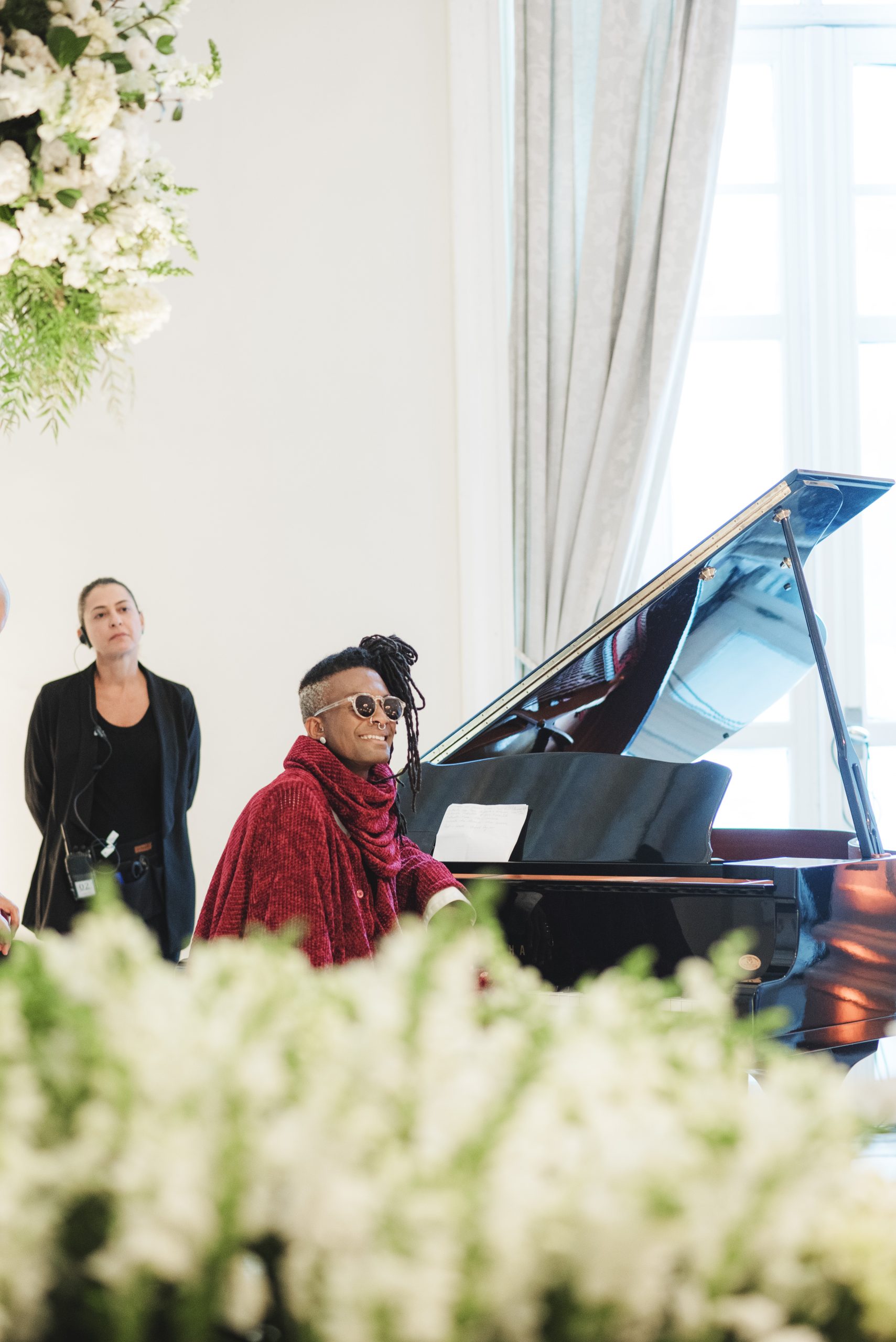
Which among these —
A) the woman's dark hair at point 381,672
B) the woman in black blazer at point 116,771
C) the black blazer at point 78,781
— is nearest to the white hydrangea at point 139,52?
the woman's dark hair at point 381,672

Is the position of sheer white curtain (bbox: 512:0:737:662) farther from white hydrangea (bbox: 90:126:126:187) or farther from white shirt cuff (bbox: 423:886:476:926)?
white hydrangea (bbox: 90:126:126:187)

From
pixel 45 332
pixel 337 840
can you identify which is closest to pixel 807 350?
pixel 337 840

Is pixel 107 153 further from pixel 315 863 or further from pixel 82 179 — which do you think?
pixel 315 863

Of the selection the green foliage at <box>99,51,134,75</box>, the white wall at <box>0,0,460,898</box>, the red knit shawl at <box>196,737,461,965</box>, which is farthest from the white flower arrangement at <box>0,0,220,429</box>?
the white wall at <box>0,0,460,898</box>

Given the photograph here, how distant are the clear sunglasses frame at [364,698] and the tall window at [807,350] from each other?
272 cm

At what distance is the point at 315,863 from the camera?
2.42 metres

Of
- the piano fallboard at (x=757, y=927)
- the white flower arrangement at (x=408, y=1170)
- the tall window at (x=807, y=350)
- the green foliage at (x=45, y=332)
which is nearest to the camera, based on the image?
the white flower arrangement at (x=408, y=1170)

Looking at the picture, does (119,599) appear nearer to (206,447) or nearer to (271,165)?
(206,447)

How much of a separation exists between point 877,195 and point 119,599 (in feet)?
11.8

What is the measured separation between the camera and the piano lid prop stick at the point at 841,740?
3.05 meters

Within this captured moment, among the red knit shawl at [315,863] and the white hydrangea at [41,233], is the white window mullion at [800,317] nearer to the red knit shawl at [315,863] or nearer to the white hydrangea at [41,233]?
the red knit shawl at [315,863]

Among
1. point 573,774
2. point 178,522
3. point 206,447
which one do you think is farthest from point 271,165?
point 573,774

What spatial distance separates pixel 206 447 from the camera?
4973 millimetres

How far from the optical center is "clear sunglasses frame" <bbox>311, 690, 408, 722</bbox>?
2.63m
